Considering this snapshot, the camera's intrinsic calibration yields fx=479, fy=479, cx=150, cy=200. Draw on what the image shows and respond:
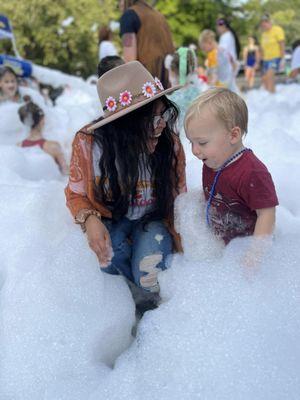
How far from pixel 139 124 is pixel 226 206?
425 mm

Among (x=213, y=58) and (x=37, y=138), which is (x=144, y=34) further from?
(x=213, y=58)

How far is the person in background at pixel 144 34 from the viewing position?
2.88m

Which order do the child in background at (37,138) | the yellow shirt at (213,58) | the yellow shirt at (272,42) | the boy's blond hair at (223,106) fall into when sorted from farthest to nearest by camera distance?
the yellow shirt at (272,42) < the yellow shirt at (213,58) < the child in background at (37,138) < the boy's blond hair at (223,106)

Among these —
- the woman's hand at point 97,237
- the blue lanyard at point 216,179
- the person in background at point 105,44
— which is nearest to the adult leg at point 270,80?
the person in background at point 105,44

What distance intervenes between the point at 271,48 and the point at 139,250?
638 centimetres

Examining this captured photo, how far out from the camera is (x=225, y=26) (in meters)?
6.01

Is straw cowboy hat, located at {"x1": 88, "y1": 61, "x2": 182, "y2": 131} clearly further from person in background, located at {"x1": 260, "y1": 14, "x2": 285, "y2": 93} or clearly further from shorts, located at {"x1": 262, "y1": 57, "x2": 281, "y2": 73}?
shorts, located at {"x1": 262, "y1": 57, "x2": 281, "y2": 73}

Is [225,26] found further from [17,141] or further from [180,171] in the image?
[180,171]

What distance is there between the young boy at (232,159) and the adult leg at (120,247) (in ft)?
1.42

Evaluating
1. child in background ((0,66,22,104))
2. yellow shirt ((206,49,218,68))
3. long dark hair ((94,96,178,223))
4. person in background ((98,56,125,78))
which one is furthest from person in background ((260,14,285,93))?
long dark hair ((94,96,178,223))

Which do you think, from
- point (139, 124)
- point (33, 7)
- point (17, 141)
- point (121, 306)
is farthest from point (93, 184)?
point (33, 7)

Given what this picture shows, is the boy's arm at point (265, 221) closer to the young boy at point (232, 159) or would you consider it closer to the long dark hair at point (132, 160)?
the young boy at point (232, 159)

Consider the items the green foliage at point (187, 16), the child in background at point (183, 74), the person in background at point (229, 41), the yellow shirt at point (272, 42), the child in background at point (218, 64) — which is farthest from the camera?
the green foliage at point (187, 16)

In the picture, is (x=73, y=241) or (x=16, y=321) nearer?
(x=16, y=321)
